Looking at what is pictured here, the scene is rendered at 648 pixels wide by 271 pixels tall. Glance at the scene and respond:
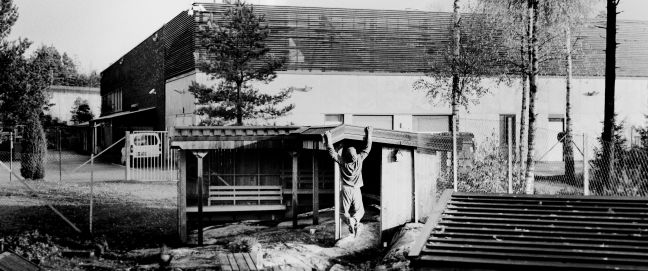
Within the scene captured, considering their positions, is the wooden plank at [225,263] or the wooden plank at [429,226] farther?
the wooden plank at [225,263]

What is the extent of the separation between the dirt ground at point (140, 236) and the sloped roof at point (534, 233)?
3.86 metres

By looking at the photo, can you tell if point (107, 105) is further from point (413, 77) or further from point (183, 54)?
point (413, 77)

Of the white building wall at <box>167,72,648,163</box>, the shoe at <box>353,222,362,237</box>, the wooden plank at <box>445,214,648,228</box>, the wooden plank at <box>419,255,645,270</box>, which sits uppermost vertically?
the white building wall at <box>167,72,648,163</box>

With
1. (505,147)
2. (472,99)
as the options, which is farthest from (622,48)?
(505,147)

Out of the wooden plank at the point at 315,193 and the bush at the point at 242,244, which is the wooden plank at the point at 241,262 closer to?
the bush at the point at 242,244

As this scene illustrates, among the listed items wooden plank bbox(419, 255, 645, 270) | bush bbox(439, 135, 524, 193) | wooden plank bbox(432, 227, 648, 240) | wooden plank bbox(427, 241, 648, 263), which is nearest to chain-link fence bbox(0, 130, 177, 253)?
bush bbox(439, 135, 524, 193)

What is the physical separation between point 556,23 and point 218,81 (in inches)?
564

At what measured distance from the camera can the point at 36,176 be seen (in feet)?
83.4

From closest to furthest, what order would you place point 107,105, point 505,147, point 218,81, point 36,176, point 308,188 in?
point 308,188 < point 505,147 < point 36,176 < point 218,81 < point 107,105

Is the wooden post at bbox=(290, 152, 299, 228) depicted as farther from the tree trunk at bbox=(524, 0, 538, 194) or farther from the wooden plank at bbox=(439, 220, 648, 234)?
the wooden plank at bbox=(439, 220, 648, 234)

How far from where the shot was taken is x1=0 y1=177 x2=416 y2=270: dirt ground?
531 inches

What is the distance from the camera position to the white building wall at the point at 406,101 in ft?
97.4

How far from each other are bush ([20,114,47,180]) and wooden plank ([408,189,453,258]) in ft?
65.9

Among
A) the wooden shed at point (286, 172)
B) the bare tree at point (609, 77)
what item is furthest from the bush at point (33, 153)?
the bare tree at point (609, 77)
